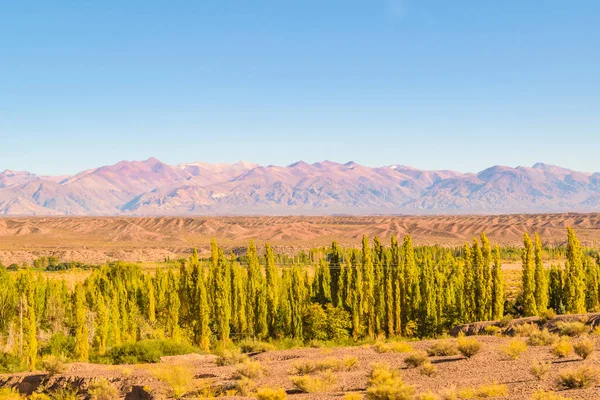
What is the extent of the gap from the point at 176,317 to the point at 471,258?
31682 mm

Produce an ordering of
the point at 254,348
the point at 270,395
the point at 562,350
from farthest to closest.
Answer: the point at 254,348 < the point at 562,350 < the point at 270,395

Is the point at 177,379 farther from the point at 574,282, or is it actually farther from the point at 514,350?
the point at 574,282

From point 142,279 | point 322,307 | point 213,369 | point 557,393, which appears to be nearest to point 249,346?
point 213,369

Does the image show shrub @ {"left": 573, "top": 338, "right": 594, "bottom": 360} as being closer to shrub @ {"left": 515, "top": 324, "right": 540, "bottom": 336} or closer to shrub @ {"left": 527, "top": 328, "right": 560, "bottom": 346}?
shrub @ {"left": 527, "top": 328, "right": 560, "bottom": 346}

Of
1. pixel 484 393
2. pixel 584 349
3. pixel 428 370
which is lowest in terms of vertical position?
pixel 428 370

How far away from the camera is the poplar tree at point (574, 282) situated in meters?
60.7

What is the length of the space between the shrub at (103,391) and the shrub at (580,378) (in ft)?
58.5

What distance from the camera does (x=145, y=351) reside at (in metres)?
37.5

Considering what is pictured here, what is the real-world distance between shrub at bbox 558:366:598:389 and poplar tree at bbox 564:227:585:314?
47.0 meters

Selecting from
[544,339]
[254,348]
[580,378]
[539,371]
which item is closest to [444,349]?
[544,339]

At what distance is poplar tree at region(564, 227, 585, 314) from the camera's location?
60.7m

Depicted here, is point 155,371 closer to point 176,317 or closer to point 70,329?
point 176,317

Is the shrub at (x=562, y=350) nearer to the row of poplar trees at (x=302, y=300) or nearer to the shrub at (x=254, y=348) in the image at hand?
the shrub at (x=254, y=348)

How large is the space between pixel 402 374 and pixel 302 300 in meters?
44.0
